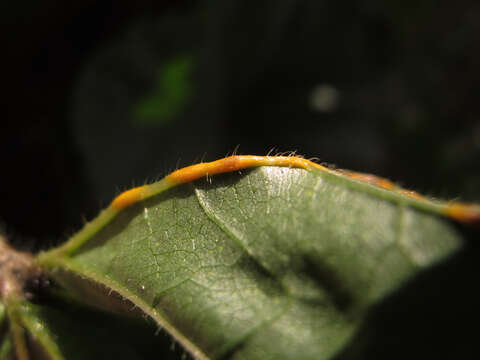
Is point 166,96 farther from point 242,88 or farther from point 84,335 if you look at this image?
point 84,335

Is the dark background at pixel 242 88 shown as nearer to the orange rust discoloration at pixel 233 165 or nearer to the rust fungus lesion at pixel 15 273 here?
the rust fungus lesion at pixel 15 273

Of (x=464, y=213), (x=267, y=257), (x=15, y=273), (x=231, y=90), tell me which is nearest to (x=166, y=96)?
(x=231, y=90)

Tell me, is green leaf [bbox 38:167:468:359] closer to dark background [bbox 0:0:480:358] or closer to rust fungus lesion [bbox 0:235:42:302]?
rust fungus lesion [bbox 0:235:42:302]

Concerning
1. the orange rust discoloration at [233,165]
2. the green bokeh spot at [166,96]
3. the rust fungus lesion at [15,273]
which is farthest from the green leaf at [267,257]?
the green bokeh spot at [166,96]

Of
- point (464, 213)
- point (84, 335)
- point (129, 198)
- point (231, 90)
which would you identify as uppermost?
point (464, 213)

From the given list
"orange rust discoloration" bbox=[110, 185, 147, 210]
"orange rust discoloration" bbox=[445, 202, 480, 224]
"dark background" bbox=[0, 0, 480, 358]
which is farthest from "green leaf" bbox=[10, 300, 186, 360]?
"dark background" bbox=[0, 0, 480, 358]

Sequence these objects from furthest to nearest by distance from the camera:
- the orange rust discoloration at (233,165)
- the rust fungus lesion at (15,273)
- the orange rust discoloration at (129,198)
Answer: the rust fungus lesion at (15,273) → the orange rust discoloration at (129,198) → the orange rust discoloration at (233,165)
